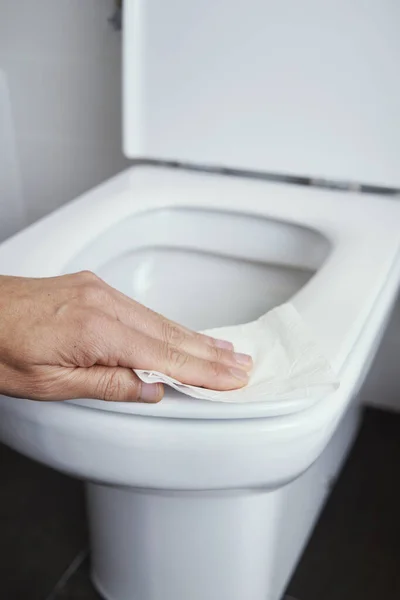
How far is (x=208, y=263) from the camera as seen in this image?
2.72 feet

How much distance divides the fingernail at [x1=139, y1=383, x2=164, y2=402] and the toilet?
0.12 m

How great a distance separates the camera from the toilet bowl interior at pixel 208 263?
0.77 m

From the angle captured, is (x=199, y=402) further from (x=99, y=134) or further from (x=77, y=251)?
(x=99, y=134)

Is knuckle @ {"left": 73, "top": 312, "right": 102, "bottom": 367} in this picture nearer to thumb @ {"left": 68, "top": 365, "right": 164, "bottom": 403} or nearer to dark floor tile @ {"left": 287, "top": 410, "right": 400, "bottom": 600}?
thumb @ {"left": 68, "top": 365, "right": 164, "bottom": 403}

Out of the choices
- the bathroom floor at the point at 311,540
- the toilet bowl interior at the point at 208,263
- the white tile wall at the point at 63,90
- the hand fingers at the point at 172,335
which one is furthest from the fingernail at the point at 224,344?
the white tile wall at the point at 63,90

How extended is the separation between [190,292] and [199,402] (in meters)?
0.38

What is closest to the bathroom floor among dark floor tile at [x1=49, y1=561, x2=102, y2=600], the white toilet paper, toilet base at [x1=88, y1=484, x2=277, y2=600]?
dark floor tile at [x1=49, y1=561, x2=102, y2=600]

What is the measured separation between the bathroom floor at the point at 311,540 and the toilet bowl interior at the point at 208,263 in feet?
0.96

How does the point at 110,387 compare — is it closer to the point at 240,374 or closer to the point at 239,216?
the point at 240,374

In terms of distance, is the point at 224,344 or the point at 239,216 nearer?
the point at 224,344

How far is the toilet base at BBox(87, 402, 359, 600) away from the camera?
635 millimetres

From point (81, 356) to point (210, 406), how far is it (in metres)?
0.09

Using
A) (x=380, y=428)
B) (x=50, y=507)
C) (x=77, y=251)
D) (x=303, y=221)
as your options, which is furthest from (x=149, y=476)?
Answer: (x=380, y=428)

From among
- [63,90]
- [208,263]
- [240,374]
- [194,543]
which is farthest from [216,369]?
→ [63,90]
